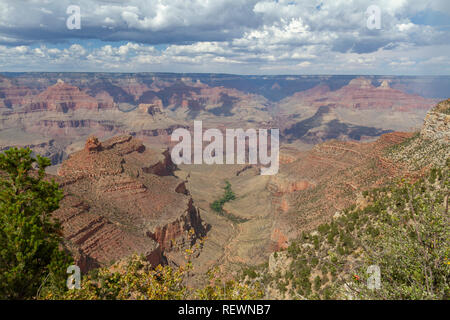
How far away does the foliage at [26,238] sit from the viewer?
14.1 metres

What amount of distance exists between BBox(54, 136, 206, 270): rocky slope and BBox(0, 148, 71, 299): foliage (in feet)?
68.7

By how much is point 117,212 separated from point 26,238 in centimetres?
4238

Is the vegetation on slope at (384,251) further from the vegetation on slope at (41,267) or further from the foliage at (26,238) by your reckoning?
the foliage at (26,238)

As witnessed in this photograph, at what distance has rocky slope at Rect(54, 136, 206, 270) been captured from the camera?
1703 inches

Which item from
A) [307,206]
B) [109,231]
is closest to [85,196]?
[109,231]

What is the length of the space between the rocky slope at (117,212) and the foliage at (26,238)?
20925 mm

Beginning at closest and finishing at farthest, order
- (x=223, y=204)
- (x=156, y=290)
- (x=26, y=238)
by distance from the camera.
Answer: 1. (x=156, y=290)
2. (x=26, y=238)
3. (x=223, y=204)

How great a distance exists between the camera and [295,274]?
26141 mm

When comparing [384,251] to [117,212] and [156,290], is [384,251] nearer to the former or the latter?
[156,290]

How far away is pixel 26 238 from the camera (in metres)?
14.8

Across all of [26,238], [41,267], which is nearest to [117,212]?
[41,267]

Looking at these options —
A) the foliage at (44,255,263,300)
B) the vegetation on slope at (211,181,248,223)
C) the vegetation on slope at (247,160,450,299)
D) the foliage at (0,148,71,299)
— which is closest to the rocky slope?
the vegetation on slope at (247,160,450,299)
